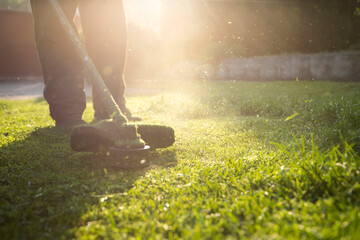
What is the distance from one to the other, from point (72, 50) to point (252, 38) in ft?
12.0

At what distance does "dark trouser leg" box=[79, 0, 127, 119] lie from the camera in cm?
257

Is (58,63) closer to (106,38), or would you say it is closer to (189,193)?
(106,38)

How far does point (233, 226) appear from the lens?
921 millimetres

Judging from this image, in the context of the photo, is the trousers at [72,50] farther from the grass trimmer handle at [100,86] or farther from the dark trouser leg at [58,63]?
the grass trimmer handle at [100,86]

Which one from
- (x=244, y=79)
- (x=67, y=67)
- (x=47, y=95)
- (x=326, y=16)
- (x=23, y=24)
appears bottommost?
(x=244, y=79)

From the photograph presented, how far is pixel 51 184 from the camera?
1356 millimetres

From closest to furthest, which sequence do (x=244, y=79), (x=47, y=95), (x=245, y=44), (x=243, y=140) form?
(x=243, y=140) < (x=47, y=95) < (x=245, y=44) < (x=244, y=79)

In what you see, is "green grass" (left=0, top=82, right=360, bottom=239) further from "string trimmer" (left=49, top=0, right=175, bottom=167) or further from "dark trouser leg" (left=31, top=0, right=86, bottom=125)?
"dark trouser leg" (left=31, top=0, right=86, bottom=125)

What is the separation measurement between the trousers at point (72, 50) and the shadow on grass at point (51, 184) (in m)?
0.58

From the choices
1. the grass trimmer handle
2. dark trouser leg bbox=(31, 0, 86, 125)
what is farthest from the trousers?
the grass trimmer handle

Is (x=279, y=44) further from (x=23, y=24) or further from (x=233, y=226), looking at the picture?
(x=23, y=24)

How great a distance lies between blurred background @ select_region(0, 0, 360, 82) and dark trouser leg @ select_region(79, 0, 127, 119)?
2.28 m

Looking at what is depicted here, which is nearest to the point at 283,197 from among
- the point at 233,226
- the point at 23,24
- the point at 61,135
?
the point at 233,226

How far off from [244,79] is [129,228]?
7771 millimetres
